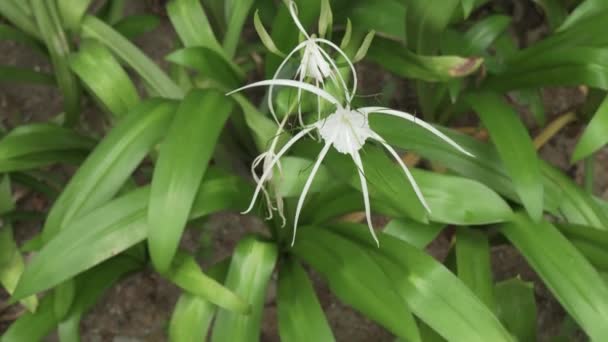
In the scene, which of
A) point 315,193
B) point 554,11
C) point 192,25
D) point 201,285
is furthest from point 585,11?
point 201,285

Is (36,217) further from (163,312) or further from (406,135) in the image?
(406,135)

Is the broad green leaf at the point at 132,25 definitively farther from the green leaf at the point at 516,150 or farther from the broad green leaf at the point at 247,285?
the green leaf at the point at 516,150

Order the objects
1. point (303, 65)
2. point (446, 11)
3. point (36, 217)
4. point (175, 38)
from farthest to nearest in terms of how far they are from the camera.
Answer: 1. point (175, 38)
2. point (36, 217)
3. point (446, 11)
4. point (303, 65)

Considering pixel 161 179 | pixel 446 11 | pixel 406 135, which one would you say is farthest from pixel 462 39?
pixel 161 179

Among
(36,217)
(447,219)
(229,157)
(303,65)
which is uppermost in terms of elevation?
(303,65)

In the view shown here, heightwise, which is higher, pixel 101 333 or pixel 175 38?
pixel 175 38

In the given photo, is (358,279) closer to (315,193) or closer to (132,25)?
(315,193)
